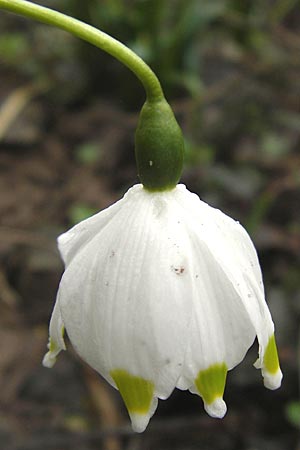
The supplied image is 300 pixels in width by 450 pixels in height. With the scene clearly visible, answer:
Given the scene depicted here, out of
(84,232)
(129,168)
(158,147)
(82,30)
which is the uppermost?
(82,30)

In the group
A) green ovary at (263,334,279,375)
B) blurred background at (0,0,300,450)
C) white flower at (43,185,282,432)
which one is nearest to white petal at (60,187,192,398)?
white flower at (43,185,282,432)

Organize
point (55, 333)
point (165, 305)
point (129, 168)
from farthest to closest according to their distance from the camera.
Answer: point (129, 168) < point (55, 333) < point (165, 305)

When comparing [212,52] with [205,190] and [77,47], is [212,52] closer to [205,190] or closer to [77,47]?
[77,47]

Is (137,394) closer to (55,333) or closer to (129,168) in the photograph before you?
(55,333)

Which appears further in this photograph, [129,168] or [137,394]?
[129,168]

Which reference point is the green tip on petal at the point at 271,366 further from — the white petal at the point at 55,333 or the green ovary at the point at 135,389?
the white petal at the point at 55,333

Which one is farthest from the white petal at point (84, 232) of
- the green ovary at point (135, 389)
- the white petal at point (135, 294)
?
the green ovary at point (135, 389)

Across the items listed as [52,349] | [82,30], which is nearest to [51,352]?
A: [52,349]

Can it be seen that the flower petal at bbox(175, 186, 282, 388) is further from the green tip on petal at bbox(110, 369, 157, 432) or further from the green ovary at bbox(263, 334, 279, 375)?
the green tip on petal at bbox(110, 369, 157, 432)
